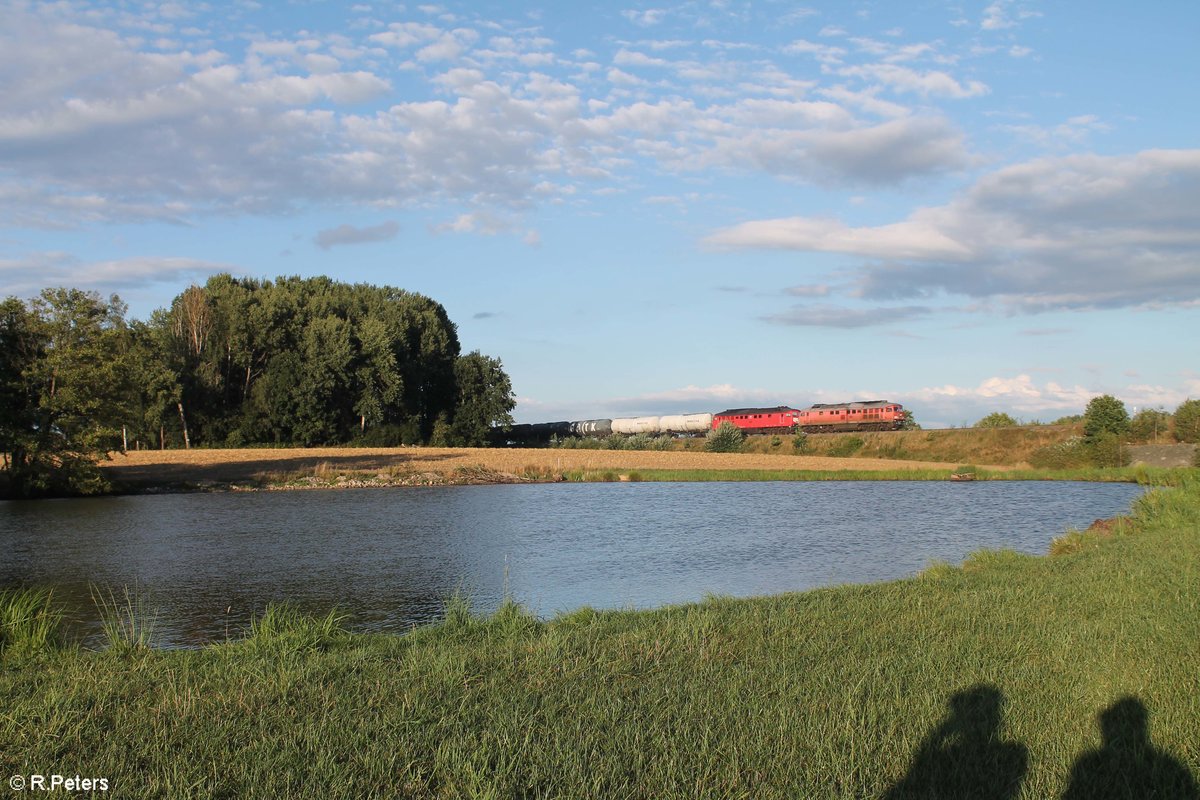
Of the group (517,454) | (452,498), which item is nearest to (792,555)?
(452,498)

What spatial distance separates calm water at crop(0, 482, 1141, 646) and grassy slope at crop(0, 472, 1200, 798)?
384cm

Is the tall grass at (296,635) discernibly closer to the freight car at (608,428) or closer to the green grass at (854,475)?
the green grass at (854,475)

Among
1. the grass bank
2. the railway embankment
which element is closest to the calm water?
the railway embankment

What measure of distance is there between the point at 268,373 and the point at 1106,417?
53621 mm

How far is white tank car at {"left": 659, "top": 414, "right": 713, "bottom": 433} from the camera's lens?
8438 centimetres

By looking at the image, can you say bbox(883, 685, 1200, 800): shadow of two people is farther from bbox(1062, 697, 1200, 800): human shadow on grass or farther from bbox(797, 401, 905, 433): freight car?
bbox(797, 401, 905, 433): freight car

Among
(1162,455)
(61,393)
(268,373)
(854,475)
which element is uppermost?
(268,373)

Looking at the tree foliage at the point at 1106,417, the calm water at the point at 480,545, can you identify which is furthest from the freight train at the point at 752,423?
the calm water at the point at 480,545

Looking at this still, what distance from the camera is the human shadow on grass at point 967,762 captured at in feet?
15.1

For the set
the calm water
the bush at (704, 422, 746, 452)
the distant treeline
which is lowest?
the calm water

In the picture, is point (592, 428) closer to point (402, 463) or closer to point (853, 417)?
point (853, 417)

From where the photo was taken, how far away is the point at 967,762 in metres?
4.90

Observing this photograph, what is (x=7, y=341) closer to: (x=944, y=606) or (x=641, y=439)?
(x=944, y=606)

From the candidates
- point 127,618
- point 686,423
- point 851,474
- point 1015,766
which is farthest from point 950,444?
point 1015,766
